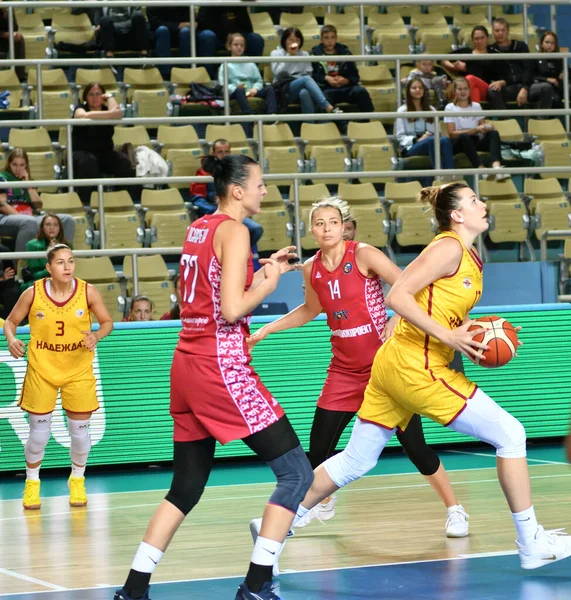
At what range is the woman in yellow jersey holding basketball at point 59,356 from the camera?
8688 mm

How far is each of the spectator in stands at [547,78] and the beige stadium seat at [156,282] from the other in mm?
6810

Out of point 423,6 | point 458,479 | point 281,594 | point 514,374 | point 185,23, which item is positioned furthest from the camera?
point 423,6

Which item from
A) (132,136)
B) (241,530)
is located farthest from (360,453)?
(132,136)

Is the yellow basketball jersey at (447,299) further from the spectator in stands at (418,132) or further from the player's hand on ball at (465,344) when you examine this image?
the spectator in stands at (418,132)

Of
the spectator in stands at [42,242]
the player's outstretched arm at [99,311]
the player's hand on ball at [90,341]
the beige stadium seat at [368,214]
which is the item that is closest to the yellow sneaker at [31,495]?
the player's hand on ball at [90,341]

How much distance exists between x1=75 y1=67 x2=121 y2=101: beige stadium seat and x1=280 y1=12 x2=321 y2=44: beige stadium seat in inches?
126

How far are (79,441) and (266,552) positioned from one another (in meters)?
4.12

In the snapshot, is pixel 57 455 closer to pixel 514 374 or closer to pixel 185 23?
pixel 514 374

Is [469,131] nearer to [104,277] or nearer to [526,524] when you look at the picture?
[104,277]

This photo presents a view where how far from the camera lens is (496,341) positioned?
5.57 meters

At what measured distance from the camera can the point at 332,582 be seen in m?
5.66

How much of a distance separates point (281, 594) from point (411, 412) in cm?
115

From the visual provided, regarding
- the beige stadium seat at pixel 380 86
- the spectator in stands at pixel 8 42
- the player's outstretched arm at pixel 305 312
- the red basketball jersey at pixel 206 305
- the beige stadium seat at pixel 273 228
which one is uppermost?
the spectator in stands at pixel 8 42

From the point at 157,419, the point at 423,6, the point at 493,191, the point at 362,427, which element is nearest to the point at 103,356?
the point at 157,419
